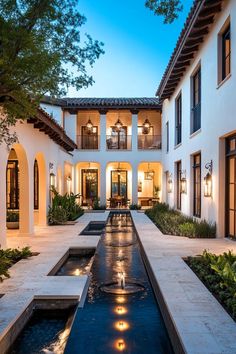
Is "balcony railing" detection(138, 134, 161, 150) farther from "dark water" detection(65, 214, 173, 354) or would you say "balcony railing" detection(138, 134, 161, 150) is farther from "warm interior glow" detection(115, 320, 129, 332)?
"warm interior glow" detection(115, 320, 129, 332)

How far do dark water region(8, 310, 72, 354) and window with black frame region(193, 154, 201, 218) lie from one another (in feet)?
30.8

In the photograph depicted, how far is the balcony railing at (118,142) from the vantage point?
28.7 metres

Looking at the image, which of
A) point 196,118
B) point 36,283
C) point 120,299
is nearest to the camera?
point 120,299

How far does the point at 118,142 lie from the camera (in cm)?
2870

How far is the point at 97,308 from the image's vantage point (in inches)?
228

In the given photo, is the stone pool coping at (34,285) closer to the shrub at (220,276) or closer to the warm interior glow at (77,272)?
the warm interior glow at (77,272)

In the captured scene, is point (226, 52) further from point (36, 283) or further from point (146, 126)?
point (146, 126)

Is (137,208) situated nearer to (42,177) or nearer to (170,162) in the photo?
(170,162)

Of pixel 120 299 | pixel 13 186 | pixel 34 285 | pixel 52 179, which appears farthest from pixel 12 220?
pixel 120 299

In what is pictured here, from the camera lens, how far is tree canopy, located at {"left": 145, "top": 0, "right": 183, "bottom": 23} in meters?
4.47

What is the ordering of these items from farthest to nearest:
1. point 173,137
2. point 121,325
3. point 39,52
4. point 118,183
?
point 118,183, point 173,137, point 39,52, point 121,325

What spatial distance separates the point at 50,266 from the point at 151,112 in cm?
2248

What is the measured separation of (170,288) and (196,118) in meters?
9.69

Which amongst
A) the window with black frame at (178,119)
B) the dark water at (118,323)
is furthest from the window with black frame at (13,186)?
the dark water at (118,323)
